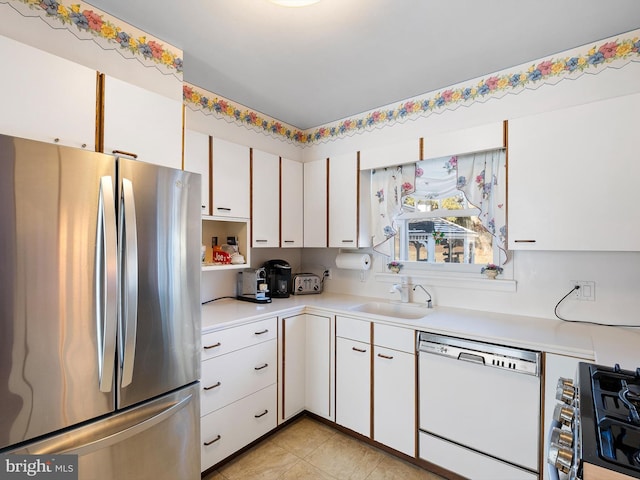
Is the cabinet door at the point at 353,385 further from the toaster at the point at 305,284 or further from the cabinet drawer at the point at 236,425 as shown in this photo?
the toaster at the point at 305,284

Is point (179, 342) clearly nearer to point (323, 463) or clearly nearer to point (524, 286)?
point (323, 463)

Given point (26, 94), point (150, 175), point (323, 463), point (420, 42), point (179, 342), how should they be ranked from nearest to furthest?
point (26, 94), point (150, 175), point (179, 342), point (420, 42), point (323, 463)

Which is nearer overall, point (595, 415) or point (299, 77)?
point (595, 415)

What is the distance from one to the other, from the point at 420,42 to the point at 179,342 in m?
2.05

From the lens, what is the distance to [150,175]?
1.38 metres

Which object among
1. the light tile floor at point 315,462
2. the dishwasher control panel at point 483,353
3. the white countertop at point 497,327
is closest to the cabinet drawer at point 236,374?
the white countertop at point 497,327

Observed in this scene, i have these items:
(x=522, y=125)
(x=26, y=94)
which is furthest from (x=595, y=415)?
(x=26, y=94)

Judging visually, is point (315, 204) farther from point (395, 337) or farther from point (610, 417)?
point (610, 417)

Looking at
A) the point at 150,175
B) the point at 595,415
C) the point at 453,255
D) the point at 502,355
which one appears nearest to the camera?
the point at 595,415

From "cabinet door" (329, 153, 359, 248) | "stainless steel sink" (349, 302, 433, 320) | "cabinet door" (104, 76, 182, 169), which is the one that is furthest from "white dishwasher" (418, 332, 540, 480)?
"cabinet door" (104, 76, 182, 169)

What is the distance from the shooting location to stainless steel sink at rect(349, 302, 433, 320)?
2459mm

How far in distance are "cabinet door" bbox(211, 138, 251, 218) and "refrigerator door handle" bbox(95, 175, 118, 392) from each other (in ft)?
3.38

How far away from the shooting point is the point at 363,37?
1.78 m

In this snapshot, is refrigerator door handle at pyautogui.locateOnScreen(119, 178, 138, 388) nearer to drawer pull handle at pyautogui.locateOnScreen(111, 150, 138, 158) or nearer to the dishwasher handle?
drawer pull handle at pyautogui.locateOnScreen(111, 150, 138, 158)
